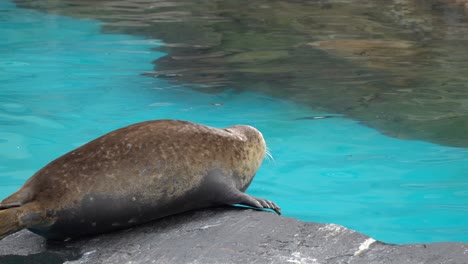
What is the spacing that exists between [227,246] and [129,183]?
1.66ft

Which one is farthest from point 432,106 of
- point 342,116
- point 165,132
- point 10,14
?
point 10,14

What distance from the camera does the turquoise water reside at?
5.70 meters

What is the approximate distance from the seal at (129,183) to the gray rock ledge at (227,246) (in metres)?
0.08

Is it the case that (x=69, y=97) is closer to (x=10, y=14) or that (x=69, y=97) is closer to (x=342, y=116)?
(x=342, y=116)

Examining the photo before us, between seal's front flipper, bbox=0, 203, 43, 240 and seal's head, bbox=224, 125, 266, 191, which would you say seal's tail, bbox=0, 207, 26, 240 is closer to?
seal's front flipper, bbox=0, 203, 43, 240

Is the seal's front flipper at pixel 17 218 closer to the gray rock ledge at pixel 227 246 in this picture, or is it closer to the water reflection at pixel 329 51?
the gray rock ledge at pixel 227 246

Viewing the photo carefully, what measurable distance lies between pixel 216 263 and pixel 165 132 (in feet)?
2.63

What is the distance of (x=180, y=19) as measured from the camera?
1138 centimetres

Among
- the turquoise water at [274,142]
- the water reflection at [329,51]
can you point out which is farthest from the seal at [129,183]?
the water reflection at [329,51]

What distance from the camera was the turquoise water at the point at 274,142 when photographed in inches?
225

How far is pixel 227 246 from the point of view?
10.1 feet

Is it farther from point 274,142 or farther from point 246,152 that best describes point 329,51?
point 246,152

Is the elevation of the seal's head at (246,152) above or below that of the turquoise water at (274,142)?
above

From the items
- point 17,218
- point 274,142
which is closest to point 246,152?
point 17,218
